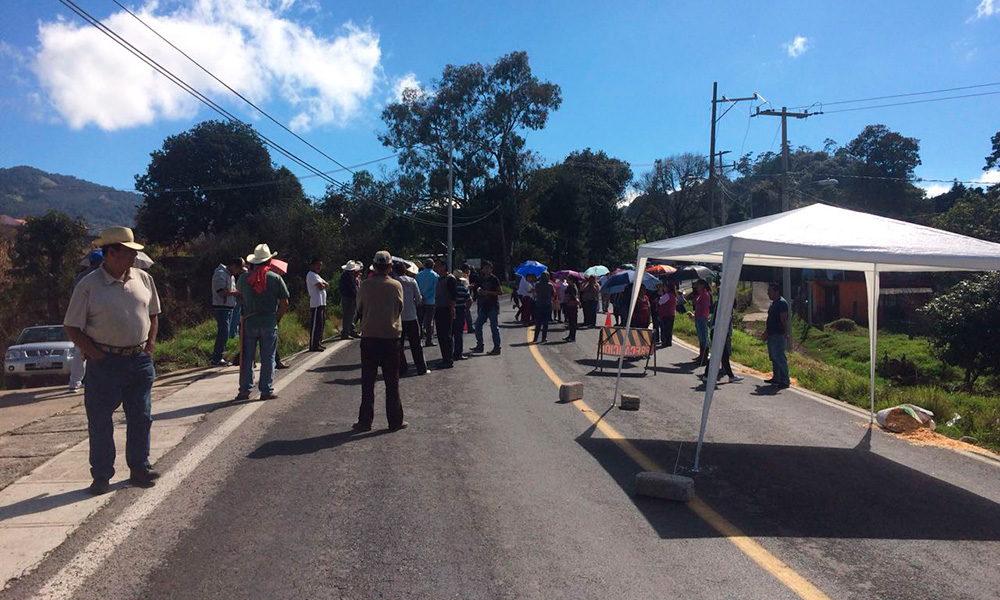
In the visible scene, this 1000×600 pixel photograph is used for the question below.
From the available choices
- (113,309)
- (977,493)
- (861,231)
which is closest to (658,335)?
(861,231)

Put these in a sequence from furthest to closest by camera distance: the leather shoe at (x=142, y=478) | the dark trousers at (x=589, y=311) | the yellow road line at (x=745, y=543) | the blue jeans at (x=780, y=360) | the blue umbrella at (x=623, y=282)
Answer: the dark trousers at (x=589, y=311) → the blue umbrella at (x=623, y=282) → the blue jeans at (x=780, y=360) → the leather shoe at (x=142, y=478) → the yellow road line at (x=745, y=543)

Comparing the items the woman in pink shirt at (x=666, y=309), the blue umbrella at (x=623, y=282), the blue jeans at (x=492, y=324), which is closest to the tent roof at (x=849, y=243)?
the blue jeans at (x=492, y=324)

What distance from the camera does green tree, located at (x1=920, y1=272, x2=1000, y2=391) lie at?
2088cm

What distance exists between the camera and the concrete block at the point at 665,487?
5477mm

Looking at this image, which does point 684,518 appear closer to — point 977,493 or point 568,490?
point 568,490

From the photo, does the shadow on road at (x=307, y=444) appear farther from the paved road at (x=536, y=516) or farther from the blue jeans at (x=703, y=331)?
the blue jeans at (x=703, y=331)

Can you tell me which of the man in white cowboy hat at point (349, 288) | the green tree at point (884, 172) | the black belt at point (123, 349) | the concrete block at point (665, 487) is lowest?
the concrete block at point (665, 487)

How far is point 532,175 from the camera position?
5475 centimetres

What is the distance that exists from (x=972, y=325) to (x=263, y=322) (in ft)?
69.3

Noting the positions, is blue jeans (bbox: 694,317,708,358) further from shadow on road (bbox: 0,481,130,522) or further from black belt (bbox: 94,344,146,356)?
shadow on road (bbox: 0,481,130,522)

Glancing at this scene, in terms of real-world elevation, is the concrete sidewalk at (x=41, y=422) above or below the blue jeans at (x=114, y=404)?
below

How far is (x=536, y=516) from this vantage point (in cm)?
510

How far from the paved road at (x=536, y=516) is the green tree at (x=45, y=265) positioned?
24.8m

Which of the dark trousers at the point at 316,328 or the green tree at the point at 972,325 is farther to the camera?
the green tree at the point at 972,325
